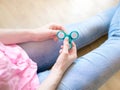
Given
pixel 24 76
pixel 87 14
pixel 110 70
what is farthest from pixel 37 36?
pixel 87 14

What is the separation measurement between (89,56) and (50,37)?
0.65ft

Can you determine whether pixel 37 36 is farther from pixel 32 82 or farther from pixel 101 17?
pixel 101 17

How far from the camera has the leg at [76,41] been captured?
101 cm

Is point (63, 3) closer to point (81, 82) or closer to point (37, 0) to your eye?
point (37, 0)

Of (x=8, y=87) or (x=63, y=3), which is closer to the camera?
(x=8, y=87)

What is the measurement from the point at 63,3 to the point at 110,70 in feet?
2.53

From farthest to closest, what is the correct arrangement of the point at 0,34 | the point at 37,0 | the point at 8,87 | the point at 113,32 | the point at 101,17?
the point at 37,0
the point at 101,17
the point at 113,32
the point at 0,34
the point at 8,87

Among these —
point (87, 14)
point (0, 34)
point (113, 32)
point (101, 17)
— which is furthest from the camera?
point (87, 14)

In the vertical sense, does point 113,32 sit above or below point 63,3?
below

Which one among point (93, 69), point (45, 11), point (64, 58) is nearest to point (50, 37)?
point (64, 58)

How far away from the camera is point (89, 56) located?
0.97 meters

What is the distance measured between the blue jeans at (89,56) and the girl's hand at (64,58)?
21 millimetres

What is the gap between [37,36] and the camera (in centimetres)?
101

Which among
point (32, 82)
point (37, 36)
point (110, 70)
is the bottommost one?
point (110, 70)
